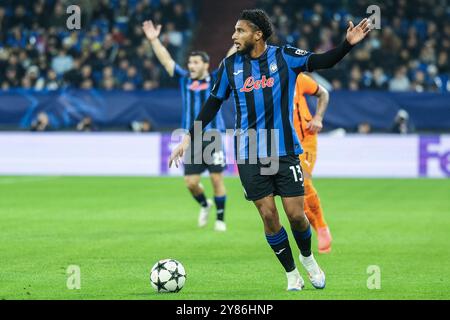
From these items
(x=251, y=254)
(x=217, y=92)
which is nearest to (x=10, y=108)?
(x=251, y=254)

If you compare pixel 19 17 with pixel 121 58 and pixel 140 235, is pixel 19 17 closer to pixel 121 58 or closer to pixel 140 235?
pixel 121 58

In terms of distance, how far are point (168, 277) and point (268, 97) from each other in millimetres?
1743

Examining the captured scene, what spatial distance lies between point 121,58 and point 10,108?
3759 mm

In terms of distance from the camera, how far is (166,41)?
2661 cm

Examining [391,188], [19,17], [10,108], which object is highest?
[19,17]

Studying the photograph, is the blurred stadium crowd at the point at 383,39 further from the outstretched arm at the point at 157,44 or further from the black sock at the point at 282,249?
the black sock at the point at 282,249

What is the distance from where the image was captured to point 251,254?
10914 millimetres

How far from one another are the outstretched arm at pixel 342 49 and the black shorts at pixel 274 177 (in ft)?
2.76

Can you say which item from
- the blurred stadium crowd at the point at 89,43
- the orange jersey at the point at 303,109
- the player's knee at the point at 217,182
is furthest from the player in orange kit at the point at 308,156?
the blurred stadium crowd at the point at 89,43

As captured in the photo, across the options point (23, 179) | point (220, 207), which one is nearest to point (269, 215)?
point (220, 207)

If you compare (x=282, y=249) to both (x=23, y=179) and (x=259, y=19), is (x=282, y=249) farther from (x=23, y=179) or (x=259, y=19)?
(x=23, y=179)

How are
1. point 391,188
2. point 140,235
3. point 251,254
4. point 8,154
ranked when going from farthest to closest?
point 8,154 < point 391,188 < point 140,235 < point 251,254

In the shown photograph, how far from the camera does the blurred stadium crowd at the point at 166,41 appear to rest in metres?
25.0

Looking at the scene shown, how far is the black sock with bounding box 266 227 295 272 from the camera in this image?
8.36 metres
